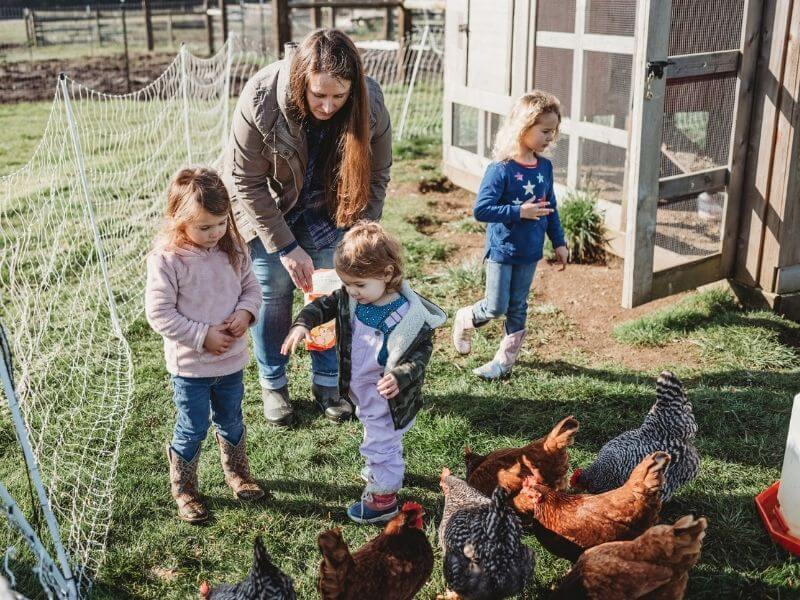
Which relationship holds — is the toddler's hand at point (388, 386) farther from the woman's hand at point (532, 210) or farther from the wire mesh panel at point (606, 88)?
the wire mesh panel at point (606, 88)

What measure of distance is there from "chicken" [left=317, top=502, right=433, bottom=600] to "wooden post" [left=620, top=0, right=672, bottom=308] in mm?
2667

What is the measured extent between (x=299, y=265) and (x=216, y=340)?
2.33 ft

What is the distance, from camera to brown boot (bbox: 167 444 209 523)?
336cm

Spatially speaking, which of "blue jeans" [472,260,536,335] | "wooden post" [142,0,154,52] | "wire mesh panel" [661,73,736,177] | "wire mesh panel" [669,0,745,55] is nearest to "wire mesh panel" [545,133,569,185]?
"wire mesh panel" [661,73,736,177]

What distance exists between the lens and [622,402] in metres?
4.23

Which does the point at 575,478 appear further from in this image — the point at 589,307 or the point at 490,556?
the point at 589,307

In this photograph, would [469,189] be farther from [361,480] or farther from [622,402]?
[361,480]

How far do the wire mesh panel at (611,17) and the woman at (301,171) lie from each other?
267 centimetres

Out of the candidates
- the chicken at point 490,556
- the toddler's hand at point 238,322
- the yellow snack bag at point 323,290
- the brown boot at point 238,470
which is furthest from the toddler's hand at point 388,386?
the yellow snack bag at point 323,290

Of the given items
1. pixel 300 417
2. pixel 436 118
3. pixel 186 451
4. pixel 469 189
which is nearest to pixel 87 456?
pixel 186 451

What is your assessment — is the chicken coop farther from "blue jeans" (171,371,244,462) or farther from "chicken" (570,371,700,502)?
"blue jeans" (171,371,244,462)

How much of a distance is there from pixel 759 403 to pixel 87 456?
3380mm

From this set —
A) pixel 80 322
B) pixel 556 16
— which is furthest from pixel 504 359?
pixel 556 16

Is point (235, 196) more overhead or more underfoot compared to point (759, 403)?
more overhead
